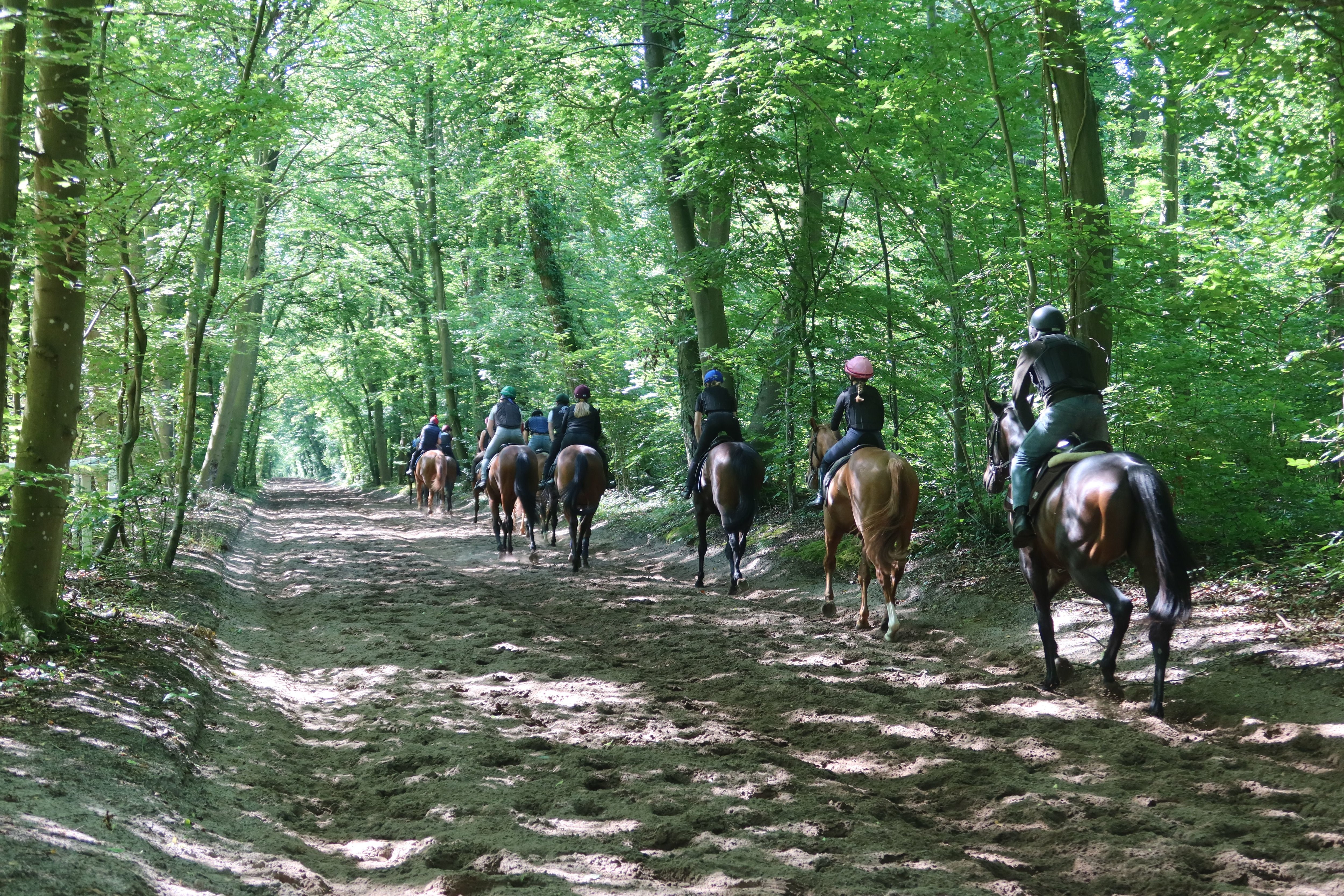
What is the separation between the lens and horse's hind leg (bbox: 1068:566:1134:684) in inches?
215

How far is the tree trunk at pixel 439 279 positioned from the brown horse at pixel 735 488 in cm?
1700

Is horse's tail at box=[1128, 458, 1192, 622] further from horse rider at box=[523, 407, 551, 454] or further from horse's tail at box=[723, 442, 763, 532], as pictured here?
horse rider at box=[523, 407, 551, 454]

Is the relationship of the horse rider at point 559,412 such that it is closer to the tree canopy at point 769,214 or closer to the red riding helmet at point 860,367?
the tree canopy at point 769,214

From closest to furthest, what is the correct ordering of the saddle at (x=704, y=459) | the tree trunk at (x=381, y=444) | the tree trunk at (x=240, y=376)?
1. the saddle at (x=704, y=459)
2. the tree trunk at (x=240, y=376)
3. the tree trunk at (x=381, y=444)

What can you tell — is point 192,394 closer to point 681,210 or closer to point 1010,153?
point 681,210

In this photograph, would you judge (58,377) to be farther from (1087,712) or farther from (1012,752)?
(1087,712)

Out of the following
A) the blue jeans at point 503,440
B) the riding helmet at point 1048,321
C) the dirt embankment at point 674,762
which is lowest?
the dirt embankment at point 674,762

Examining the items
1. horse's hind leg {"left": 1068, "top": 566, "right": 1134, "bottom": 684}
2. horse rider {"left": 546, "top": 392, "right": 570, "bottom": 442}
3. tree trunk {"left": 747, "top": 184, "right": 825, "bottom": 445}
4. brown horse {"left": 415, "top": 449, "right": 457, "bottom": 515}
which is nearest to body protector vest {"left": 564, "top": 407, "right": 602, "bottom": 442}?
horse rider {"left": 546, "top": 392, "right": 570, "bottom": 442}

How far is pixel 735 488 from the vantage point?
10.4 m

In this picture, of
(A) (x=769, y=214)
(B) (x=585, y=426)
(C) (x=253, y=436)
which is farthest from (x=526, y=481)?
(C) (x=253, y=436)

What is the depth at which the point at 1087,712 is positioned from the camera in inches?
214

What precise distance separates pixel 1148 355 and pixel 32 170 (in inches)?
373

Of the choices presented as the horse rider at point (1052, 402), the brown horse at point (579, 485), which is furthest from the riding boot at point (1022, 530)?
the brown horse at point (579, 485)

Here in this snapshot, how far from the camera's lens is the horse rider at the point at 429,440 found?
80.1 feet
